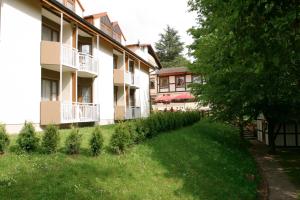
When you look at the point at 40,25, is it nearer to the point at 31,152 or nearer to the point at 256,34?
the point at 31,152

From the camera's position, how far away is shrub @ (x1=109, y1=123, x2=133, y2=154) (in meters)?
11.1

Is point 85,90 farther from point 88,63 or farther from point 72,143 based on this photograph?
point 72,143

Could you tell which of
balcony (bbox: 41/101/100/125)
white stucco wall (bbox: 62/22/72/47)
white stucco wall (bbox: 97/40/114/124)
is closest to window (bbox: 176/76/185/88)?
white stucco wall (bbox: 97/40/114/124)

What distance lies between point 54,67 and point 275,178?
12913mm

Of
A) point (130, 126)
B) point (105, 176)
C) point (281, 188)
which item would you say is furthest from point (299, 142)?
point (105, 176)

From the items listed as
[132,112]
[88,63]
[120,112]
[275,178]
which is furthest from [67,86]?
[275,178]

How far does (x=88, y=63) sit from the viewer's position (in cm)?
2180

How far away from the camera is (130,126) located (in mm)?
12539

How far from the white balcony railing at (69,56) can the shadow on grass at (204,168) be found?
717cm

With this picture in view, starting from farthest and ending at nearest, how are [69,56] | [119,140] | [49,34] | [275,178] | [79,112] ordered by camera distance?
[79,112] < [49,34] < [69,56] < [275,178] < [119,140]

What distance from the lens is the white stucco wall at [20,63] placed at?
14.2m

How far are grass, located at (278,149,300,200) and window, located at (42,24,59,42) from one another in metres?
14.9

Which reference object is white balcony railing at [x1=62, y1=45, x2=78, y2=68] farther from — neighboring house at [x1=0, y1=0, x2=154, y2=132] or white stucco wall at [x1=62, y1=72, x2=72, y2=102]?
white stucco wall at [x1=62, y1=72, x2=72, y2=102]

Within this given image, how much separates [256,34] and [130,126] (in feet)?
22.2
